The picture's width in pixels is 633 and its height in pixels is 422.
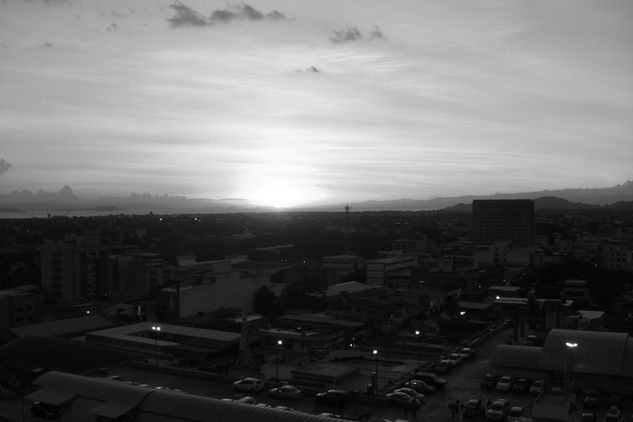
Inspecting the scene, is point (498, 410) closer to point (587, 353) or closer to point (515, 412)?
point (515, 412)

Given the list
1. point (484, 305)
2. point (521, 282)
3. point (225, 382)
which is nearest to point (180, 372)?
point (225, 382)

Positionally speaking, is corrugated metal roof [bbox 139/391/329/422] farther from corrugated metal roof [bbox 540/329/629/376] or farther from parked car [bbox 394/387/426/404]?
corrugated metal roof [bbox 540/329/629/376]

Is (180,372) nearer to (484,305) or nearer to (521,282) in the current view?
(484,305)

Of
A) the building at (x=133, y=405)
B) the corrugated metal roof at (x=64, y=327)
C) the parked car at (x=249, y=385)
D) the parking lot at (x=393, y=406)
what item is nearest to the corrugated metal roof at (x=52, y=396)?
the building at (x=133, y=405)

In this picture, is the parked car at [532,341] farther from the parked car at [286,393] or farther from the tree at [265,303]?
the tree at [265,303]

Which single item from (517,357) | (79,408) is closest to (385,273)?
(517,357)

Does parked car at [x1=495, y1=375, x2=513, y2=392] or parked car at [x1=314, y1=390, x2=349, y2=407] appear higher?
parked car at [x1=314, y1=390, x2=349, y2=407]

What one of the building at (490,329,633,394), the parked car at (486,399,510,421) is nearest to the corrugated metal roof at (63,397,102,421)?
the parked car at (486,399,510,421)

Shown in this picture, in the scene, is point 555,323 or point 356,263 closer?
point 555,323
